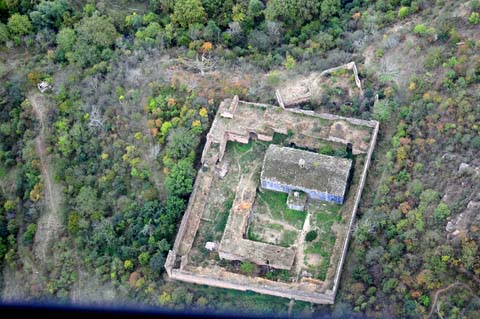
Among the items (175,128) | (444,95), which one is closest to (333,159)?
(444,95)

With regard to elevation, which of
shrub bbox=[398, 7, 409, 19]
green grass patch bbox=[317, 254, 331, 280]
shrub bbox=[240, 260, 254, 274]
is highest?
shrub bbox=[398, 7, 409, 19]

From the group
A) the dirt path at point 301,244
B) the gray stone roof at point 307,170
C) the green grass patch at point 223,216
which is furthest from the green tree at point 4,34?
the dirt path at point 301,244

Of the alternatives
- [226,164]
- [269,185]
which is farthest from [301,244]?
[226,164]

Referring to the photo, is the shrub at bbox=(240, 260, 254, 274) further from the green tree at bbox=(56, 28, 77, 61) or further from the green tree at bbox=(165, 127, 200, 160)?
the green tree at bbox=(56, 28, 77, 61)

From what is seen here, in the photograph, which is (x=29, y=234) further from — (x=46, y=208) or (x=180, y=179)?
(x=180, y=179)

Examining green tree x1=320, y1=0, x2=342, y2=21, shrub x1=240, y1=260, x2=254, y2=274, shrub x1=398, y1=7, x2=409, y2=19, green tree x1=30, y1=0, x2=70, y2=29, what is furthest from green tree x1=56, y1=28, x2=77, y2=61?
shrub x1=398, y1=7, x2=409, y2=19

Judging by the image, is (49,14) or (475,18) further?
(49,14)

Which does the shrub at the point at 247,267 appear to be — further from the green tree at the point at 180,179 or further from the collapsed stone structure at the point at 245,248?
the green tree at the point at 180,179
